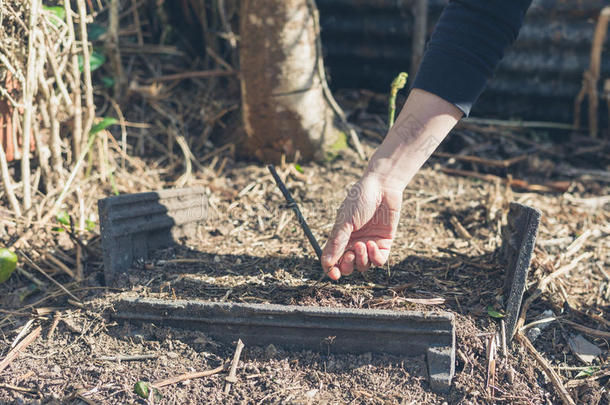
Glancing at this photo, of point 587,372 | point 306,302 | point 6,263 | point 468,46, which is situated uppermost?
point 468,46

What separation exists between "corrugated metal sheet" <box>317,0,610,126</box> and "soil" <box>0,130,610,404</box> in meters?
1.15

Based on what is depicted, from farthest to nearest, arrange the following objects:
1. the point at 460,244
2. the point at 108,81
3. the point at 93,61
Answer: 1. the point at 108,81
2. the point at 93,61
3. the point at 460,244

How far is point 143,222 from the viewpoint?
6.94 ft

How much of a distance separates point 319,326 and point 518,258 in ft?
2.30

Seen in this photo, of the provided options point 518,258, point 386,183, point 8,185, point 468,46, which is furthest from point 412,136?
point 8,185

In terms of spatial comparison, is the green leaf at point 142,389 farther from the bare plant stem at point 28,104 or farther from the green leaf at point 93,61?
the green leaf at point 93,61

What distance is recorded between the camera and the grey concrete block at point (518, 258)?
70.2 inches

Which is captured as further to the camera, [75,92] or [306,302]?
[75,92]

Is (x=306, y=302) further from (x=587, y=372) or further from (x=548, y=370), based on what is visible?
(x=587, y=372)

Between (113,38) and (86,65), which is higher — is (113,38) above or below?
above

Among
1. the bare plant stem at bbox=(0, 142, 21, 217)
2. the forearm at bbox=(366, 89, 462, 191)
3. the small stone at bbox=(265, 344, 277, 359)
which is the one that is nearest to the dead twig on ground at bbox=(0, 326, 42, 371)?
the bare plant stem at bbox=(0, 142, 21, 217)

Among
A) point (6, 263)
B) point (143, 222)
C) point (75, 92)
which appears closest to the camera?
point (6, 263)

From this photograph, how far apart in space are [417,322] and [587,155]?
88.8 inches

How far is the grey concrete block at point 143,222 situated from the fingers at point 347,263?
79 cm
